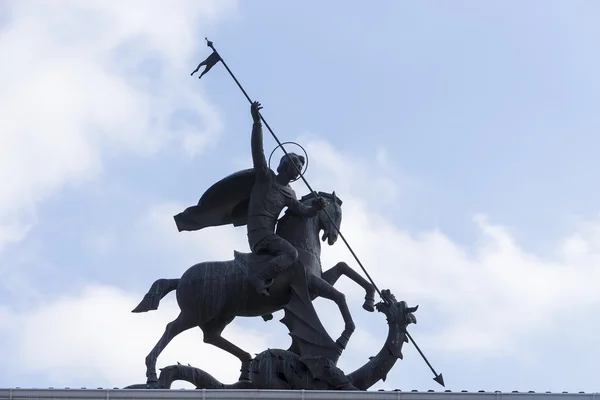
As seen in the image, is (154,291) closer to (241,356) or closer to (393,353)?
(241,356)

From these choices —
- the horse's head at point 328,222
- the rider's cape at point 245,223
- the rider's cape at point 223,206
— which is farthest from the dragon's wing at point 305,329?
the rider's cape at point 223,206

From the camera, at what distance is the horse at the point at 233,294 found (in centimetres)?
3600

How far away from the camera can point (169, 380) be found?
115 ft

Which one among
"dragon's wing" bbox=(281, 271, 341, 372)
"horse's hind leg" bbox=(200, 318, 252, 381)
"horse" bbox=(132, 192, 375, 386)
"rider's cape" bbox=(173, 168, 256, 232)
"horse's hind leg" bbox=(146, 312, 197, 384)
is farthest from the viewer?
"rider's cape" bbox=(173, 168, 256, 232)

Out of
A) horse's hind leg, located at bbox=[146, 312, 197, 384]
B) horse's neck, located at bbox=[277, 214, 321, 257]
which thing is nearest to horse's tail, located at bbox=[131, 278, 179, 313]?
horse's hind leg, located at bbox=[146, 312, 197, 384]

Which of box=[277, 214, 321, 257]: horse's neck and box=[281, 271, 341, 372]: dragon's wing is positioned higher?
box=[277, 214, 321, 257]: horse's neck

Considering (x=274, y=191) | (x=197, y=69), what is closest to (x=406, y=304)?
(x=274, y=191)

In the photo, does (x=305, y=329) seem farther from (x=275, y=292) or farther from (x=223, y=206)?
(x=223, y=206)

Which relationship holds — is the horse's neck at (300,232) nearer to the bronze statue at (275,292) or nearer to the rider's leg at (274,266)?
the bronze statue at (275,292)

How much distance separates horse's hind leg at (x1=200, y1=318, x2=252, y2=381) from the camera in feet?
119

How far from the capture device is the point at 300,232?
120 feet

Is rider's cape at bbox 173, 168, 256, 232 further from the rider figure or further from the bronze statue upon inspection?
the rider figure

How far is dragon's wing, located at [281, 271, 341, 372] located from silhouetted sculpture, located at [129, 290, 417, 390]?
0.27 metres

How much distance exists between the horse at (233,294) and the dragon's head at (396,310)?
481 millimetres
